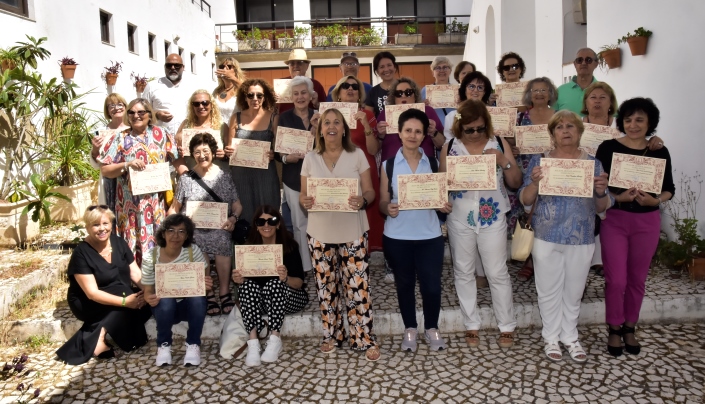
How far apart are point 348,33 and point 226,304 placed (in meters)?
20.7

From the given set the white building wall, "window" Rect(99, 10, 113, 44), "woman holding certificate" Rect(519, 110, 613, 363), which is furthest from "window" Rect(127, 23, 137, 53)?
"woman holding certificate" Rect(519, 110, 613, 363)

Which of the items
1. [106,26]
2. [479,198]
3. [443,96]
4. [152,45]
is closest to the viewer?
[479,198]

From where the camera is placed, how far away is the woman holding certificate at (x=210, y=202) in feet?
14.1

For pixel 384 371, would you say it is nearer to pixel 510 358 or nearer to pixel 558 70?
pixel 510 358

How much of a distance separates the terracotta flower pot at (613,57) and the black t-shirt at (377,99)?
126 inches

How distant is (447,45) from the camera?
72.8ft

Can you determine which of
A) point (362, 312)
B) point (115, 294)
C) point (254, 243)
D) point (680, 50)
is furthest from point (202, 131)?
point (680, 50)

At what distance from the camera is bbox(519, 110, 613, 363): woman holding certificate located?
355 cm

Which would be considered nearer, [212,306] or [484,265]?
[484,265]

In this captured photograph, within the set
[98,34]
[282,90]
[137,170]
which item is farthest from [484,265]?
[98,34]

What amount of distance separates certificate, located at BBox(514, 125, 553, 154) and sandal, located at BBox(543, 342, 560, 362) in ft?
5.12

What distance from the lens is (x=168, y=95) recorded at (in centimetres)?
548

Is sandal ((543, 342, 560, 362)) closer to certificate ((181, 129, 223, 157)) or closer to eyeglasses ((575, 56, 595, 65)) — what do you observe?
eyeglasses ((575, 56, 595, 65))

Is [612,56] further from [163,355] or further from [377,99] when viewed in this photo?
[163,355]
